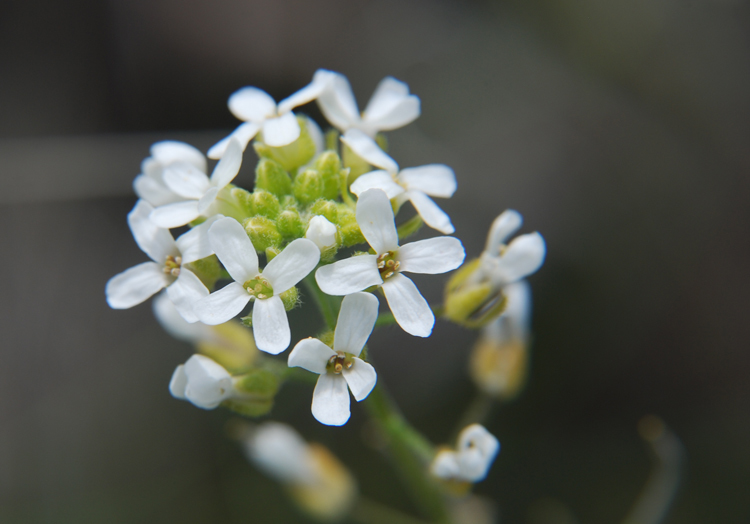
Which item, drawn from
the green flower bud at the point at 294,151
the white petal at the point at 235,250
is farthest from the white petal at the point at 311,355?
the green flower bud at the point at 294,151

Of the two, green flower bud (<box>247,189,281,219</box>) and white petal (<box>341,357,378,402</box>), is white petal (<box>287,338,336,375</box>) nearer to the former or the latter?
white petal (<box>341,357,378,402</box>)

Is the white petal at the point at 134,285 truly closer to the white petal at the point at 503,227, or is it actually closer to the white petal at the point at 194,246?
the white petal at the point at 194,246

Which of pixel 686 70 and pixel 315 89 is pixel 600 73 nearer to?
pixel 686 70

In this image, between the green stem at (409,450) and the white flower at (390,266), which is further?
the green stem at (409,450)

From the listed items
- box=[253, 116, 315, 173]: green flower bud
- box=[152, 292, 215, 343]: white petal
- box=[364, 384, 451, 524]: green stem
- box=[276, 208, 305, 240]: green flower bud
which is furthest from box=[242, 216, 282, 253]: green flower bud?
box=[364, 384, 451, 524]: green stem

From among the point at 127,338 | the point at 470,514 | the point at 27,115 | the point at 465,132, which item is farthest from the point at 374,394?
the point at 27,115

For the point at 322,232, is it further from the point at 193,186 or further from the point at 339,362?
the point at 193,186
